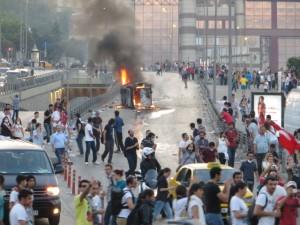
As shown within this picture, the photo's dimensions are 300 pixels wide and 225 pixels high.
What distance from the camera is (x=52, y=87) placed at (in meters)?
82.6

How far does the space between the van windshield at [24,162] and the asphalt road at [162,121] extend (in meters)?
1.07

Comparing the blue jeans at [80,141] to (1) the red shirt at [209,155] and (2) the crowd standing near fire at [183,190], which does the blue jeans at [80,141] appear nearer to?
(2) the crowd standing near fire at [183,190]

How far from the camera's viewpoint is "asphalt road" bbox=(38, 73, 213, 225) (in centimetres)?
2995

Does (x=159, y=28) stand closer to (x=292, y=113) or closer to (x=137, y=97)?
(x=137, y=97)

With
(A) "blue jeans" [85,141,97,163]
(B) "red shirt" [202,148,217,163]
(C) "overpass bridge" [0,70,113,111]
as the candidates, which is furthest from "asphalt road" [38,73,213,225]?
(C) "overpass bridge" [0,70,113,111]

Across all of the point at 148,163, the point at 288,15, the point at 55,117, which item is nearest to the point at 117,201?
the point at 148,163

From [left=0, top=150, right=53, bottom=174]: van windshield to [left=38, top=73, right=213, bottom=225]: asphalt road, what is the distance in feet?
3.52

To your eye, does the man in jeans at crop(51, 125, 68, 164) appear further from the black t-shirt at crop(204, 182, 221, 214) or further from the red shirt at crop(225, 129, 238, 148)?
the black t-shirt at crop(204, 182, 221, 214)

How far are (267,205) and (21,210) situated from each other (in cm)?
354

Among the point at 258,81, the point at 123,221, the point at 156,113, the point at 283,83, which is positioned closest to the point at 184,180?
the point at 123,221

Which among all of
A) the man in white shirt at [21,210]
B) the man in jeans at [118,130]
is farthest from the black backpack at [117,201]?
the man in jeans at [118,130]

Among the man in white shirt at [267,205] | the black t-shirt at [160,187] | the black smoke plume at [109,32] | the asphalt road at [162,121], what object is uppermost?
the black smoke plume at [109,32]

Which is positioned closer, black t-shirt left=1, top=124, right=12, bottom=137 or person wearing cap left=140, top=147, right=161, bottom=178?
person wearing cap left=140, top=147, right=161, bottom=178

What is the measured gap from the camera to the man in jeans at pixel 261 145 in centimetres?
2908
